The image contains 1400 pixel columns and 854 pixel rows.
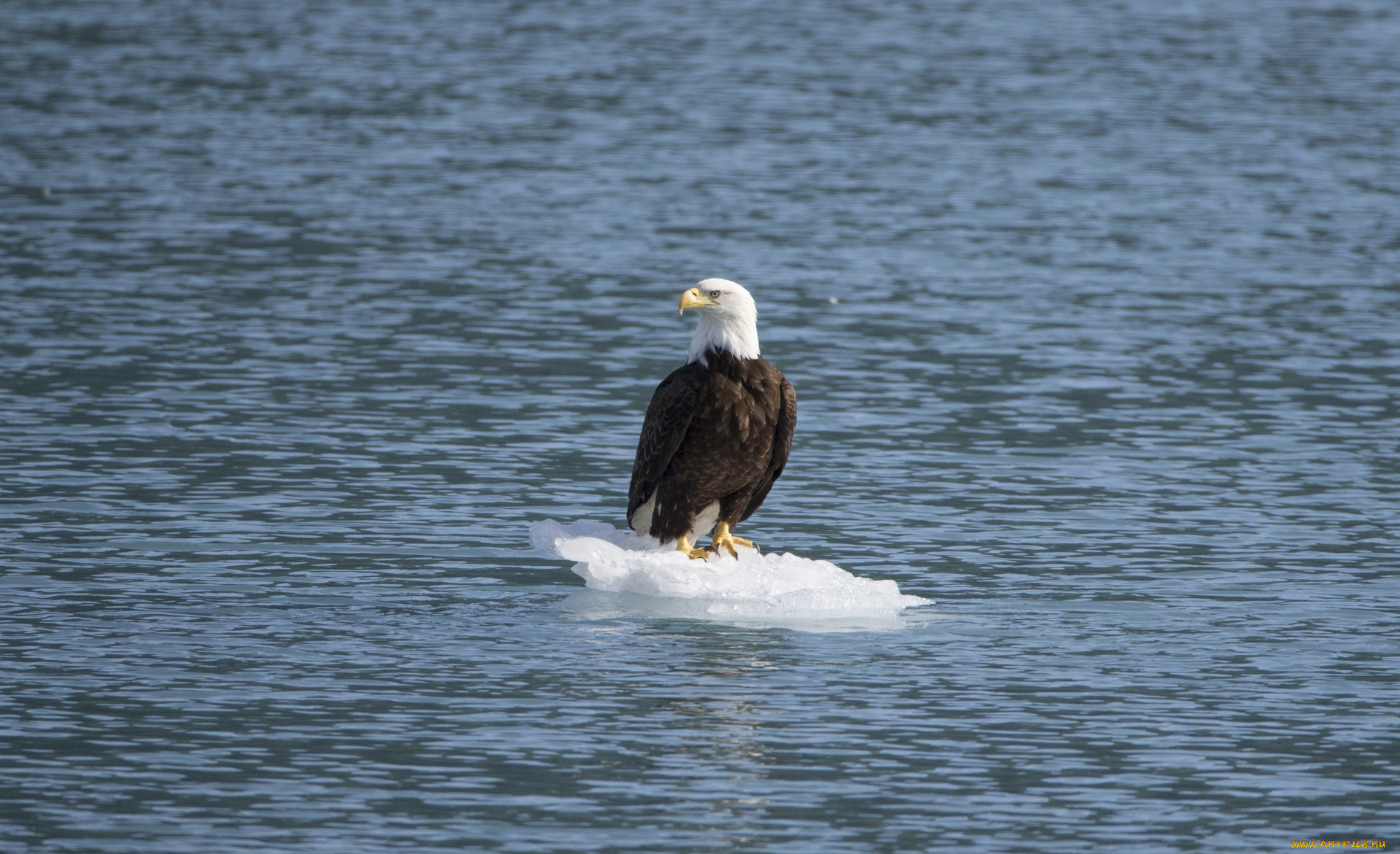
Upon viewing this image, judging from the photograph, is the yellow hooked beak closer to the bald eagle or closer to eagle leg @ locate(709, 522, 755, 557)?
the bald eagle

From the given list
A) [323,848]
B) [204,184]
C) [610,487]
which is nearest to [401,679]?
[323,848]

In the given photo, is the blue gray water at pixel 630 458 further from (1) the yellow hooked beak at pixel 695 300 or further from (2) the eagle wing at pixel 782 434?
(1) the yellow hooked beak at pixel 695 300

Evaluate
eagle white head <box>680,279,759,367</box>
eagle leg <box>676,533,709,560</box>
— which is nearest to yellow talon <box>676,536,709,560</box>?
eagle leg <box>676,533,709,560</box>

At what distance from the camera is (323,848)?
8.40 meters

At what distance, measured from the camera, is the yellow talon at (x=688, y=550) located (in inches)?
489

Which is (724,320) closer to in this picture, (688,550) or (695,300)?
(695,300)

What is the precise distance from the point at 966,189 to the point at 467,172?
7050mm

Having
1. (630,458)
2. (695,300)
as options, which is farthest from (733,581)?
(630,458)

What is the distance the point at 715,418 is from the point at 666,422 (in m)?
0.28

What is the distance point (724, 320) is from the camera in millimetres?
12016

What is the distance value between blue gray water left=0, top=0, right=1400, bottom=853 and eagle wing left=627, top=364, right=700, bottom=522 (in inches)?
30.6

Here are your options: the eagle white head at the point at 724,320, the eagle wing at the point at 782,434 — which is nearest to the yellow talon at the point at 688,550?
the eagle wing at the point at 782,434

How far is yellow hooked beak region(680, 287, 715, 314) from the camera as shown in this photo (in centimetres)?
1162

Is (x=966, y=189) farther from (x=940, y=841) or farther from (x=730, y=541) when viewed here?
(x=940, y=841)
